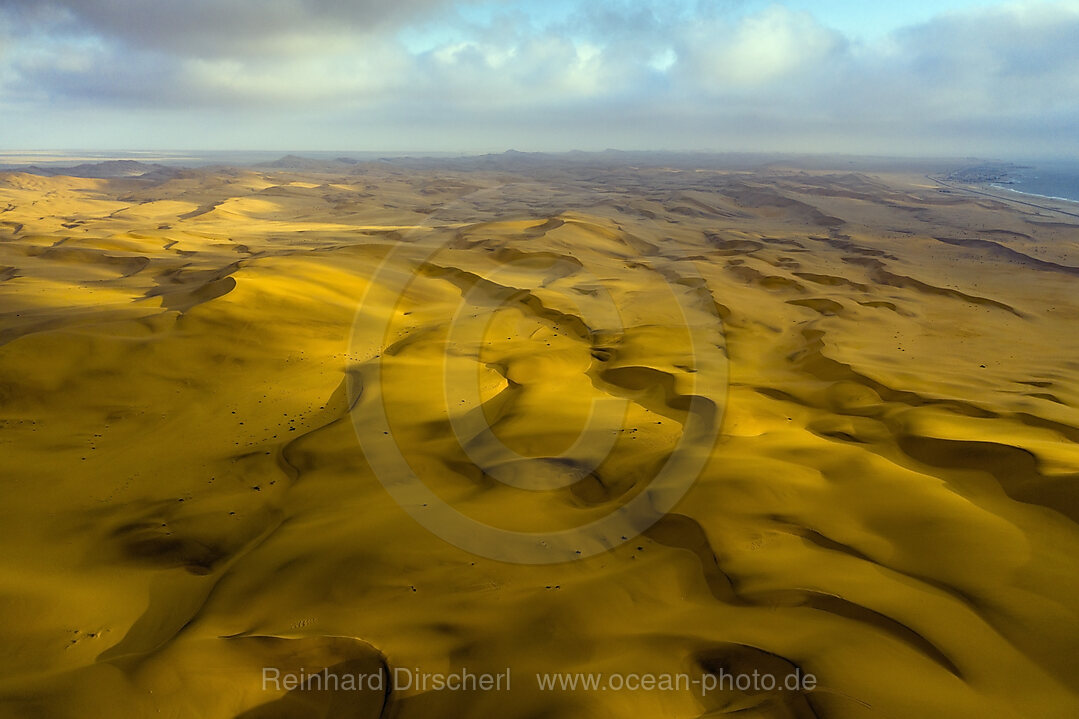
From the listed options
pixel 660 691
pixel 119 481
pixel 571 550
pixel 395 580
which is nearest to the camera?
pixel 660 691

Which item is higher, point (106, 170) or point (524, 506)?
point (106, 170)

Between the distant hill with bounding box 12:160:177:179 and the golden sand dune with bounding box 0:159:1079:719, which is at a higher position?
the distant hill with bounding box 12:160:177:179

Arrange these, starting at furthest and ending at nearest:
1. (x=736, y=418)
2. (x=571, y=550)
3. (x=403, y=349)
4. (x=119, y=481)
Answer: (x=403, y=349)
(x=736, y=418)
(x=119, y=481)
(x=571, y=550)

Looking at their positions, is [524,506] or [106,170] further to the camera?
[106,170]

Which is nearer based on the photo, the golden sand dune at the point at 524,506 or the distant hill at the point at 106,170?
the golden sand dune at the point at 524,506

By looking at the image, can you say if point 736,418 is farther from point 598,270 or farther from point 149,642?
point 598,270

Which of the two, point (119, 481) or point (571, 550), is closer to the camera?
point (571, 550)

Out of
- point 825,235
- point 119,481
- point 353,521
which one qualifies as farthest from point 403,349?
point 825,235

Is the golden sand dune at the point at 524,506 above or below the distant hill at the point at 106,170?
below
